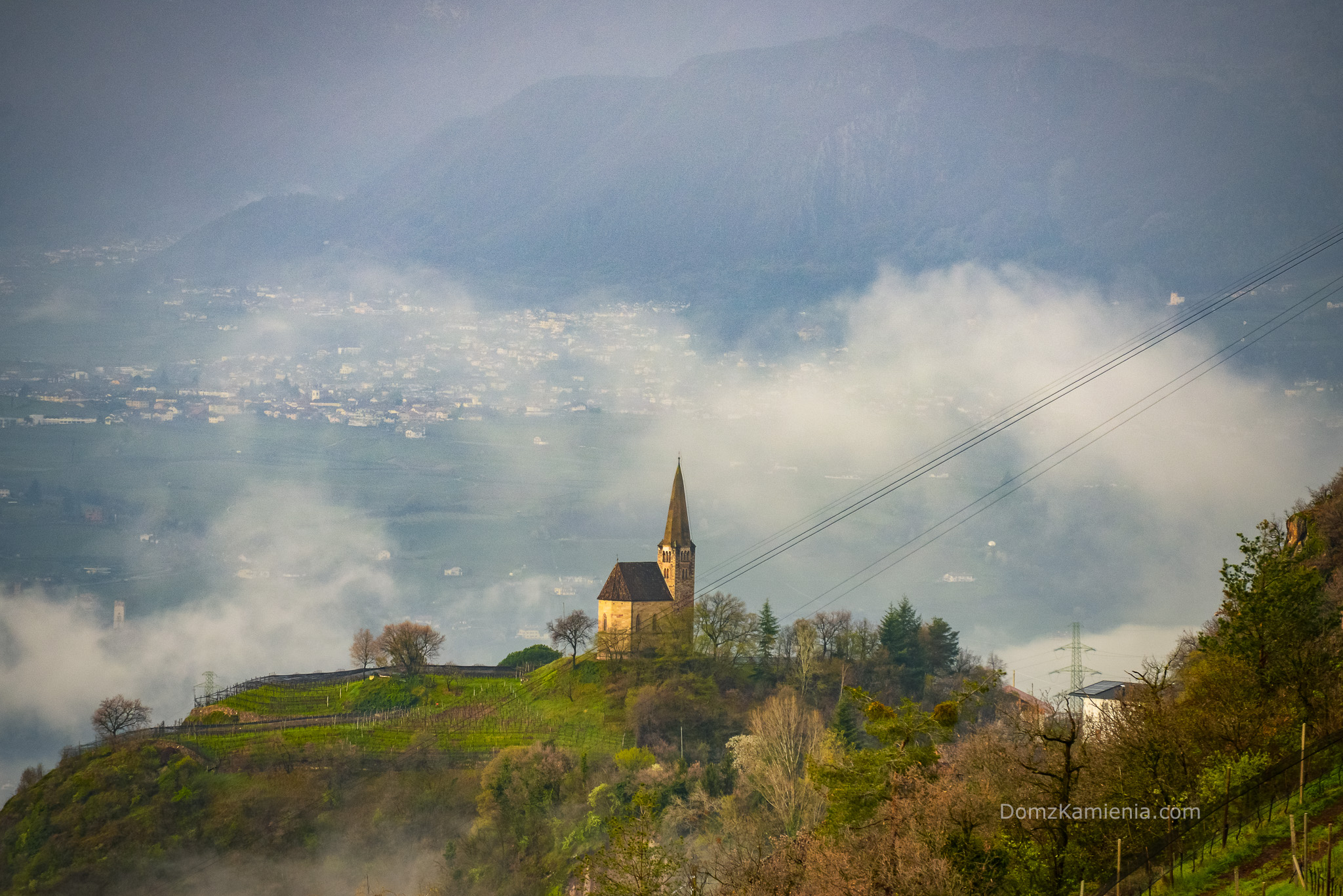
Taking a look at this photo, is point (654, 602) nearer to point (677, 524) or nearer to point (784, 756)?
point (677, 524)

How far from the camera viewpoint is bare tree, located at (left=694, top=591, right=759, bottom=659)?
296ft

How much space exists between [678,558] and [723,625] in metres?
8.05

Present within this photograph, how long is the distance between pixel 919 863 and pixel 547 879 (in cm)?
4228

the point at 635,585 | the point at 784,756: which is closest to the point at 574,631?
the point at 635,585

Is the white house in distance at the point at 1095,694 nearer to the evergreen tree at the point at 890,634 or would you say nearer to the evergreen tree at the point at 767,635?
the evergreen tree at the point at 890,634

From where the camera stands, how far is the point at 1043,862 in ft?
88.3

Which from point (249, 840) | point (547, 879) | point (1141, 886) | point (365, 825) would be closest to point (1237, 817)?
point (1141, 886)

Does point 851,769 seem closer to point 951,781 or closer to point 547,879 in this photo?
point 951,781

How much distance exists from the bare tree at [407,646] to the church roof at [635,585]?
15.3 meters

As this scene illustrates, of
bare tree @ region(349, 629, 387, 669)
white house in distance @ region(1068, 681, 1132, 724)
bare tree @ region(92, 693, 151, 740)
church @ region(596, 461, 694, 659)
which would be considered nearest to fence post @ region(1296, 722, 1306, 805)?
white house in distance @ region(1068, 681, 1132, 724)

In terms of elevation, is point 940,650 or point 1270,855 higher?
point 940,650

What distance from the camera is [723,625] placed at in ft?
299

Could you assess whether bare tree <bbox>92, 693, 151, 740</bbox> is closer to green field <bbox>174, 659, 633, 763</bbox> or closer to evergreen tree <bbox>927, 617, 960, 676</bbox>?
green field <bbox>174, 659, 633, 763</bbox>

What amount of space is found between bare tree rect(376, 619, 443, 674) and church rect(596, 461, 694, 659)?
591 inches
